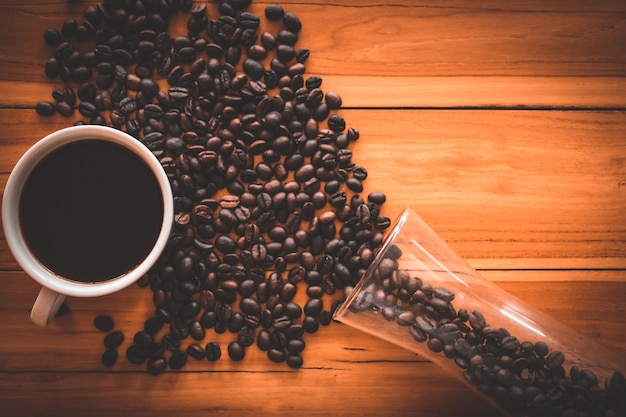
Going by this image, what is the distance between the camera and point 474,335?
896 mm

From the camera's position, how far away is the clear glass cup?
874 mm

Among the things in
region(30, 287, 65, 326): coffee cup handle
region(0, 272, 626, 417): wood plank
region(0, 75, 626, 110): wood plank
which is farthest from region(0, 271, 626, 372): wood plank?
region(0, 75, 626, 110): wood plank

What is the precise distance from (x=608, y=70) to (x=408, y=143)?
16.6 inches

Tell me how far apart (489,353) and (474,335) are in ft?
0.14

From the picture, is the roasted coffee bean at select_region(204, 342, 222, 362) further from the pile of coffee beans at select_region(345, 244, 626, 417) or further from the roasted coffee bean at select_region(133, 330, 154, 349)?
the pile of coffee beans at select_region(345, 244, 626, 417)

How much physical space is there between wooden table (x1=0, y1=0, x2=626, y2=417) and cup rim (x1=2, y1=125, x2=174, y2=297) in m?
0.23

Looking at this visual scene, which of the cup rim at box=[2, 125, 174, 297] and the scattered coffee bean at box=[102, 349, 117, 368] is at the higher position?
the cup rim at box=[2, 125, 174, 297]

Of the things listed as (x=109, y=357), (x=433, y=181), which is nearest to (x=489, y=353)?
(x=433, y=181)

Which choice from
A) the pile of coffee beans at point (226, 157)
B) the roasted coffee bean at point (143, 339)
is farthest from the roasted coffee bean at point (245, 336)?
the roasted coffee bean at point (143, 339)

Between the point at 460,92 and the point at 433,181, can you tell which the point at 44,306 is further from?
the point at 460,92

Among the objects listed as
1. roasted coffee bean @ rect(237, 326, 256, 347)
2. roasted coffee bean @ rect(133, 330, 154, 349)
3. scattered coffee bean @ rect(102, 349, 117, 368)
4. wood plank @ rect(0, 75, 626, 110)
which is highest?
wood plank @ rect(0, 75, 626, 110)

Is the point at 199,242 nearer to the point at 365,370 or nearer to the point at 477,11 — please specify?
the point at 365,370

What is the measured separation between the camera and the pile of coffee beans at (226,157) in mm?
973

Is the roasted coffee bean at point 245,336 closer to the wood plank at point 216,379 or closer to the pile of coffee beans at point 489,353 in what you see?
the wood plank at point 216,379
